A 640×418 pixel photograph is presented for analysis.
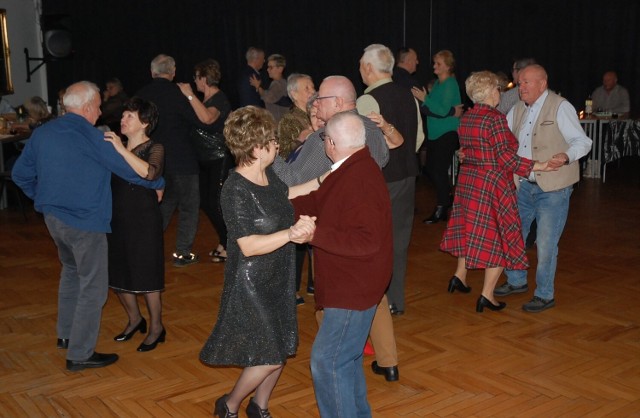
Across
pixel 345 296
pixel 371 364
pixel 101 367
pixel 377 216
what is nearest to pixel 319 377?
pixel 345 296

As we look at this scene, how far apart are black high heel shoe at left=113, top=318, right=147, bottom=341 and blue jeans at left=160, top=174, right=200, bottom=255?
162 centimetres

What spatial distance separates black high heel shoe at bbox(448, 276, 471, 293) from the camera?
214 inches

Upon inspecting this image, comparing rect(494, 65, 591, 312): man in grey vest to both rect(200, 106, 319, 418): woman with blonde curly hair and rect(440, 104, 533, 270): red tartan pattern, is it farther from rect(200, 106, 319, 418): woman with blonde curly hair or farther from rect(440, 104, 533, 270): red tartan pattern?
rect(200, 106, 319, 418): woman with blonde curly hair

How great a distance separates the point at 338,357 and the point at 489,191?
221 centimetres

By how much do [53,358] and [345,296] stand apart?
7.18 feet

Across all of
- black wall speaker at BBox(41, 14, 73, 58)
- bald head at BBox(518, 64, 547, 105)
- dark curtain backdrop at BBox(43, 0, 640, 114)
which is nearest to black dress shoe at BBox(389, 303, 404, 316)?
bald head at BBox(518, 64, 547, 105)

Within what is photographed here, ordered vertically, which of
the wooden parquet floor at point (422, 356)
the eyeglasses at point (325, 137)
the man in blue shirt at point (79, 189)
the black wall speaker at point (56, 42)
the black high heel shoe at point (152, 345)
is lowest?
the wooden parquet floor at point (422, 356)

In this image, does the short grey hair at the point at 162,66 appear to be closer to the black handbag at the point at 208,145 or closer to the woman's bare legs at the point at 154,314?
the black handbag at the point at 208,145

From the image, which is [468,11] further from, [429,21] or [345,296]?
[345,296]

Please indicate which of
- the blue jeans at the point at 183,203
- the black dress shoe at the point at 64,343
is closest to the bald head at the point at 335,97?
the black dress shoe at the point at 64,343

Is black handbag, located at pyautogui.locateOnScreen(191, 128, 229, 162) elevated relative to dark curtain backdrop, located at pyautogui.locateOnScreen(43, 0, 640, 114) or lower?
lower

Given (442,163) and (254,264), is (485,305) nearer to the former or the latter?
(254,264)

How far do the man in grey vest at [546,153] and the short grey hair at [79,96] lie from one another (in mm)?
2526

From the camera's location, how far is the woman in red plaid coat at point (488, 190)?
477 cm
